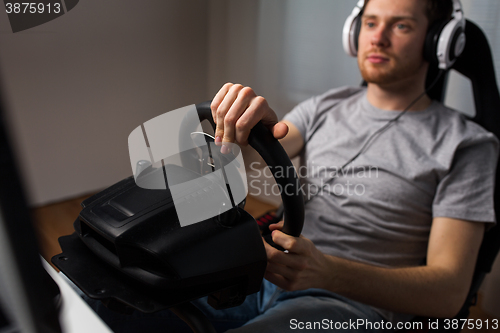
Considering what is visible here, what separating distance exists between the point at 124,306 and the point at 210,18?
13.7 inches

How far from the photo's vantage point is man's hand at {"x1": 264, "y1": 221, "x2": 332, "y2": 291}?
1.67 ft

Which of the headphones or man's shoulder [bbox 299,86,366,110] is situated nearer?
the headphones

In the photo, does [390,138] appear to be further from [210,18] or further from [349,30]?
[210,18]

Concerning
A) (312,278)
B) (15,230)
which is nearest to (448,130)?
(312,278)

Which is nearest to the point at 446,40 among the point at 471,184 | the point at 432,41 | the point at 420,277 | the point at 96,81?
the point at 432,41

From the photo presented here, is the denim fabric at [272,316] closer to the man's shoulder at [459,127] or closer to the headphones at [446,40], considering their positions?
the man's shoulder at [459,127]

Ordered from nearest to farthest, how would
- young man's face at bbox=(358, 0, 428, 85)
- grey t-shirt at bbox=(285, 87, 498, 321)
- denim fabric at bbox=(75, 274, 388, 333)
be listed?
denim fabric at bbox=(75, 274, 388, 333)
grey t-shirt at bbox=(285, 87, 498, 321)
young man's face at bbox=(358, 0, 428, 85)

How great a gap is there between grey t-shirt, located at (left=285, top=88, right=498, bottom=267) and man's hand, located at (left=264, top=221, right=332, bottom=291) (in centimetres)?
28

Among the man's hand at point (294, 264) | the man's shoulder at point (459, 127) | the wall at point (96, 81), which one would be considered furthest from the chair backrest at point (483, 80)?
the wall at point (96, 81)

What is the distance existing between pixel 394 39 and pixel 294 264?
2.35 ft

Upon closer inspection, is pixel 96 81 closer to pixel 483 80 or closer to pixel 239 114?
pixel 239 114

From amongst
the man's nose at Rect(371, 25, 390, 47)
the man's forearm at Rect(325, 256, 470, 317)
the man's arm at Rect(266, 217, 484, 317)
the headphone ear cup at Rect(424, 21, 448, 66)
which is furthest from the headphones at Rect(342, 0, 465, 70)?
the man's forearm at Rect(325, 256, 470, 317)

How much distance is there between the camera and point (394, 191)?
892 mm

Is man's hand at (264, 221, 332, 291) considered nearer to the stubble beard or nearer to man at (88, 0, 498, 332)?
man at (88, 0, 498, 332)
